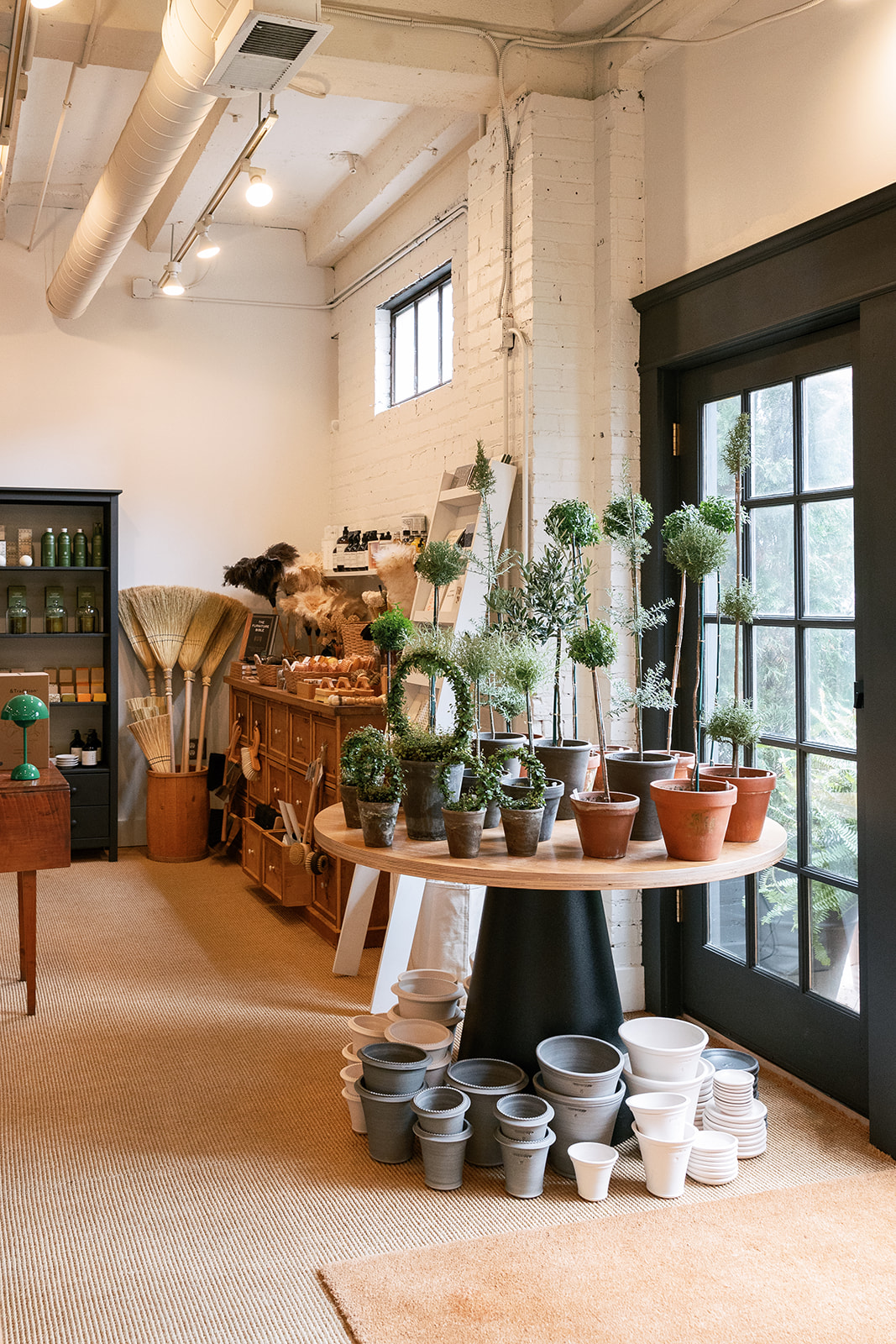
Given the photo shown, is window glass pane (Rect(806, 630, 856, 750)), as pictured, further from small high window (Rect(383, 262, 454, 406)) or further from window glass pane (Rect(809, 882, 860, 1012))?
small high window (Rect(383, 262, 454, 406))

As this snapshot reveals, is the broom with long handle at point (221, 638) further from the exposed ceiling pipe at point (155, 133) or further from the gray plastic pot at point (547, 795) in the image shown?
the gray plastic pot at point (547, 795)

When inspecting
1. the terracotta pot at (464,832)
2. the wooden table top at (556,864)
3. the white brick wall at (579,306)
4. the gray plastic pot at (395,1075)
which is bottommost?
the gray plastic pot at (395,1075)

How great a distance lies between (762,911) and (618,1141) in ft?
3.10

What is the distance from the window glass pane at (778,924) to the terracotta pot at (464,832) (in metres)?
1.29

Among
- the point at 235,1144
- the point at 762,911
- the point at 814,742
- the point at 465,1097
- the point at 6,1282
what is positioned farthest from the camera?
the point at 762,911

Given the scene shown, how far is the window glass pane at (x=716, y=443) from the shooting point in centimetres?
368

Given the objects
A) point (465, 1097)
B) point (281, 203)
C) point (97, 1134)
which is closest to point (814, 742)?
point (465, 1097)

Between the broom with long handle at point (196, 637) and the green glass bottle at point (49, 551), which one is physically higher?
the green glass bottle at point (49, 551)

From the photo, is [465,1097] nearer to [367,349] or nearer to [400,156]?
[400,156]

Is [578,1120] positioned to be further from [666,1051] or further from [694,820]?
[694,820]

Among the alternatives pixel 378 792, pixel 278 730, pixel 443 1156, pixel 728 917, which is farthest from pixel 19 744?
pixel 728 917

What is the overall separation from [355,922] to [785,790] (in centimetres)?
179

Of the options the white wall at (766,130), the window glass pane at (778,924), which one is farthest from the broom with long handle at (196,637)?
the window glass pane at (778,924)

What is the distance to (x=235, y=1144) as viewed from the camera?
301 cm
